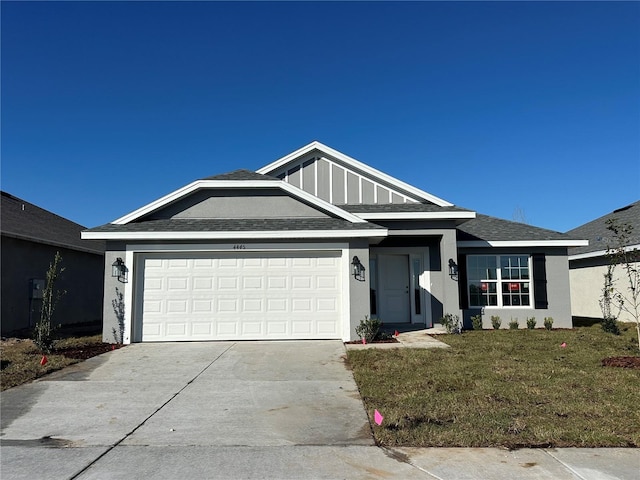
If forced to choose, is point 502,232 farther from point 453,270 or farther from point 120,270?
point 120,270

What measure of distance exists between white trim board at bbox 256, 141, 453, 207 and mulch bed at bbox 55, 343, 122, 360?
7094mm

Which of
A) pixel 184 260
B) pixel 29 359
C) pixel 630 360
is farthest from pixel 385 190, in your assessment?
pixel 29 359

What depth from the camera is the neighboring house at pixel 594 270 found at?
1664 cm

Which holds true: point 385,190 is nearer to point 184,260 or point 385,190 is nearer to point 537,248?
point 537,248

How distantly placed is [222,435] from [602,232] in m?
20.5

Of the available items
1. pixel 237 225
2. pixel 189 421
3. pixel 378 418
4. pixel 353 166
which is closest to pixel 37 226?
pixel 237 225

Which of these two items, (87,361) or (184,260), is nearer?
(87,361)

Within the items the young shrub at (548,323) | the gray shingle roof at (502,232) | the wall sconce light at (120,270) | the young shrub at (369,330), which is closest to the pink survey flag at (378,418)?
the young shrub at (369,330)

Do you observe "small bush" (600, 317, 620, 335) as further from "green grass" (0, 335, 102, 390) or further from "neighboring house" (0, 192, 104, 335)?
"neighboring house" (0, 192, 104, 335)

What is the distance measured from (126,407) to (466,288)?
11.0m

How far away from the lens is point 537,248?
14.2 m

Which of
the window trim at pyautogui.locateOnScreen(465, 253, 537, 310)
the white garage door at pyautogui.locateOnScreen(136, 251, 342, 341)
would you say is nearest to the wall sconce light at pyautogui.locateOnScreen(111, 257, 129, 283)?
the white garage door at pyautogui.locateOnScreen(136, 251, 342, 341)

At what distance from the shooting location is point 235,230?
1120 cm

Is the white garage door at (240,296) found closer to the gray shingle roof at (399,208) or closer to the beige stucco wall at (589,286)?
the gray shingle roof at (399,208)
